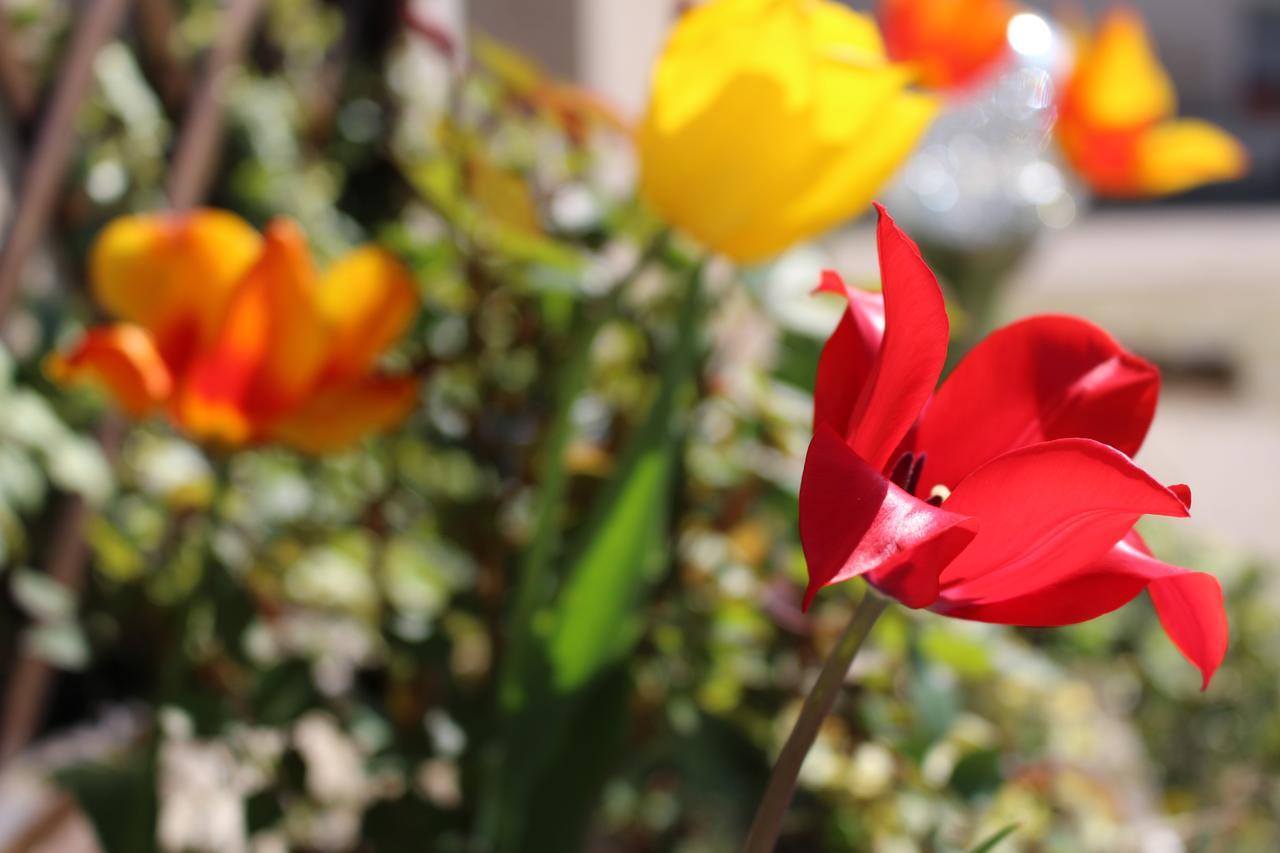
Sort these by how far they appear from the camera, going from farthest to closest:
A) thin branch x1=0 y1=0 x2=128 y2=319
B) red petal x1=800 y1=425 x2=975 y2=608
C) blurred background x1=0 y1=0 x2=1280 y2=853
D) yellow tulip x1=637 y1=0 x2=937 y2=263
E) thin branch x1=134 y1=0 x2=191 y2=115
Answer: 1. thin branch x1=134 y1=0 x2=191 y2=115
2. thin branch x1=0 y1=0 x2=128 y2=319
3. blurred background x1=0 y1=0 x2=1280 y2=853
4. yellow tulip x1=637 y1=0 x2=937 y2=263
5. red petal x1=800 y1=425 x2=975 y2=608

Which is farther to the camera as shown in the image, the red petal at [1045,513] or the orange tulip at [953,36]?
the orange tulip at [953,36]

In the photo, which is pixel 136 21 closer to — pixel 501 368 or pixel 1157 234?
pixel 501 368

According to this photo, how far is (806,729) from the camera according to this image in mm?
187

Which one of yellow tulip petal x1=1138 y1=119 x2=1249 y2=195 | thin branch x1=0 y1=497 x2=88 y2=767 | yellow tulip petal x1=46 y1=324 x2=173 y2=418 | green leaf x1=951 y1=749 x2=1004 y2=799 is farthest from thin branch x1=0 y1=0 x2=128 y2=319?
yellow tulip petal x1=1138 y1=119 x2=1249 y2=195

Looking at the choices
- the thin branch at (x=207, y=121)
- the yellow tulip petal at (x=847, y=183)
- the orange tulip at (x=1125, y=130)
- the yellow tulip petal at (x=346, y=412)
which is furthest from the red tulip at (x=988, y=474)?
the thin branch at (x=207, y=121)

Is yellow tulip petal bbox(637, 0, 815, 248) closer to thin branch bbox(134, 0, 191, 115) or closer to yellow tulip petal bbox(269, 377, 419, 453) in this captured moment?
yellow tulip petal bbox(269, 377, 419, 453)

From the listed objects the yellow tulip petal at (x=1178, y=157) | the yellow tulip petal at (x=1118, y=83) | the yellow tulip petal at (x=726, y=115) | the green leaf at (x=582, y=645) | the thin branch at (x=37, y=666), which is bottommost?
the thin branch at (x=37, y=666)

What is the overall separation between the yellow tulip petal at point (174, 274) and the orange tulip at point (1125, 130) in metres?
0.53

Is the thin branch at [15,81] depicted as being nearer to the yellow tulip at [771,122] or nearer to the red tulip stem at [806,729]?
the yellow tulip at [771,122]

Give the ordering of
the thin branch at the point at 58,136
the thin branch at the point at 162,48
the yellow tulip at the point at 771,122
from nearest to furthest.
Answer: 1. the yellow tulip at the point at 771,122
2. the thin branch at the point at 58,136
3. the thin branch at the point at 162,48

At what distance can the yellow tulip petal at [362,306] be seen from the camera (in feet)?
1.35

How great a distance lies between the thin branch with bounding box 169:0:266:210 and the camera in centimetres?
78

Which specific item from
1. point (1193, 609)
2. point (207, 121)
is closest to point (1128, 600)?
point (1193, 609)

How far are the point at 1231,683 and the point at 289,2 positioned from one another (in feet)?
3.11
